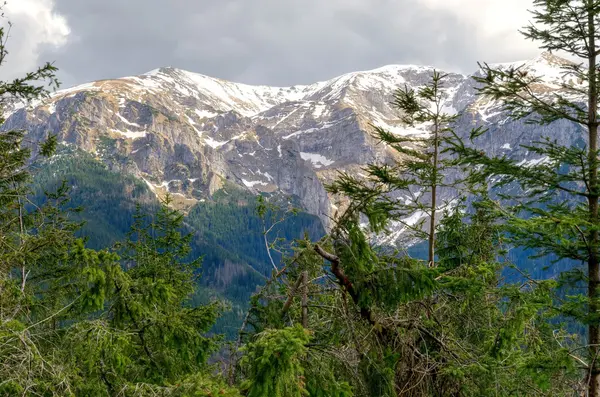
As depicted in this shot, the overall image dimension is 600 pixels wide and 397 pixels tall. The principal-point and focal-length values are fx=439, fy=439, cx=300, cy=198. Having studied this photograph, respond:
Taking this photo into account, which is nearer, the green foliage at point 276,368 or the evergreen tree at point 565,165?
the green foliage at point 276,368

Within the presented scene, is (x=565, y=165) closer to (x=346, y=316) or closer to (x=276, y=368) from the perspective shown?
(x=346, y=316)

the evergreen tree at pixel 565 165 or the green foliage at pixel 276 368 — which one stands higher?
the evergreen tree at pixel 565 165

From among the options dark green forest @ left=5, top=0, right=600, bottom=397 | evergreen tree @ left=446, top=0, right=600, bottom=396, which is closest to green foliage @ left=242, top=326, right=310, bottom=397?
dark green forest @ left=5, top=0, right=600, bottom=397

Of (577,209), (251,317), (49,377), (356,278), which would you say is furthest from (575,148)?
(49,377)

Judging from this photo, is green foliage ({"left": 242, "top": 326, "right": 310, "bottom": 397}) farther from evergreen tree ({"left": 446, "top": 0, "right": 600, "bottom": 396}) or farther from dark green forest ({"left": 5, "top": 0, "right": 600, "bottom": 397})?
evergreen tree ({"left": 446, "top": 0, "right": 600, "bottom": 396})

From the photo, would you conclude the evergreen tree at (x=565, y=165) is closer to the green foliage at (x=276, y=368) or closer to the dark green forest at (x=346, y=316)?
the dark green forest at (x=346, y=316)

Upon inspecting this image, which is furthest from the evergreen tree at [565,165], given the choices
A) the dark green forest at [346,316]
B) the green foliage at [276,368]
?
the green foliage at [276,368]

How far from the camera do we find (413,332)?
18.0 ft

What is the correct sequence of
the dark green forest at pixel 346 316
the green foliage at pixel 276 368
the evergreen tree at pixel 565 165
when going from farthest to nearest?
1. the evergreen tree at pixel 565 165
2. the dark green forest at pixel 346 316
3. the green foliage at pixel 276 368

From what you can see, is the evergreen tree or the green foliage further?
the evergreen tree

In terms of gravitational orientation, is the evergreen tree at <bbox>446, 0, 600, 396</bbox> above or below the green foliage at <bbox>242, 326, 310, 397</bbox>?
above

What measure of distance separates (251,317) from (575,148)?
6.34 metres

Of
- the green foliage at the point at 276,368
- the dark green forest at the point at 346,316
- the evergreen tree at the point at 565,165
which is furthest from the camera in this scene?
the evergreen tree at the point at 565,165

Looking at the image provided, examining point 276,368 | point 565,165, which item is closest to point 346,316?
point 276,368
